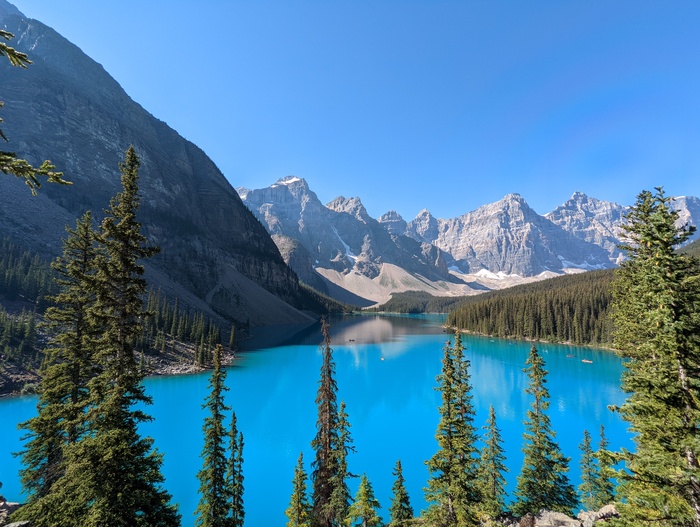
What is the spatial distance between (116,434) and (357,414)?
38.2m

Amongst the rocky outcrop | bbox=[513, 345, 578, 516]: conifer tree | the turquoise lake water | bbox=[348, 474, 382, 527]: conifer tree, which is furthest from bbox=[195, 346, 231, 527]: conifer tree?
bbox=[513, 345, 578, 516]: conifer tree

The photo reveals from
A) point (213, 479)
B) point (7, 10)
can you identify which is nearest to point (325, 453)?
point (213, 479)

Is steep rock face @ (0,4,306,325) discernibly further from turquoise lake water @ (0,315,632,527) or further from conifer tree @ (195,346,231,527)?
conifer tree @ (195,346,231,527)

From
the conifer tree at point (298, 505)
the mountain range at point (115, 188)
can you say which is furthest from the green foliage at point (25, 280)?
the conifer tree at point (298, 505)

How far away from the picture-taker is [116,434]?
900cm

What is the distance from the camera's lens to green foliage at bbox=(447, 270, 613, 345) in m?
96.8

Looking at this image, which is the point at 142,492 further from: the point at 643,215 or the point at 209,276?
the point at 209,276

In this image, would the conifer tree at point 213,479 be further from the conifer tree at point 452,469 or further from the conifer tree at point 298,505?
the conifer tree at point 452,469

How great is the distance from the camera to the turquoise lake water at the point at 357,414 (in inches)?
1058

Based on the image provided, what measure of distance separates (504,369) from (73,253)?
73.9 m

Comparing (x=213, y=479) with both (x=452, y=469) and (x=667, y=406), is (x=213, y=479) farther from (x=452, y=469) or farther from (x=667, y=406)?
(x=667, y=406)

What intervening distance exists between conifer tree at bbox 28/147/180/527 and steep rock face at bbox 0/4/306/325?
109017 millimetres

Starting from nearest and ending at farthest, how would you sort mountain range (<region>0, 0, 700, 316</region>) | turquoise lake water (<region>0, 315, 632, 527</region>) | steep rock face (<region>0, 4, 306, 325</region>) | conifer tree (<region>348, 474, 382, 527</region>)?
conifer tree (<region>348, 474, 382, 527</region>)
turquoise lake water (<region>0, 315, 632, 527</region>)
mountain range (<region>0, 0, 700, 316</region>)
steep rock face (<region>0, 4, 306, 325</region>)

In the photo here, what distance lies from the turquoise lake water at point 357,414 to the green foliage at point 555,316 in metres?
14.1
